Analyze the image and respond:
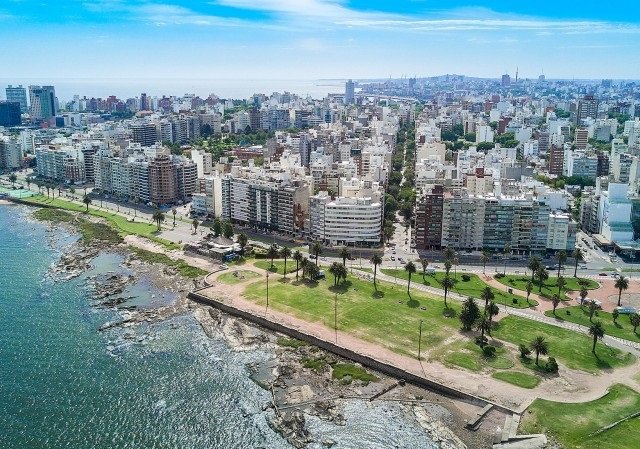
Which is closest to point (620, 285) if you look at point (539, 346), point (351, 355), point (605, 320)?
point (605, 320)

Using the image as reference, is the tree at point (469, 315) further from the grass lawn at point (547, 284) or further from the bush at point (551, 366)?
the grass lawn at point (547, 284)

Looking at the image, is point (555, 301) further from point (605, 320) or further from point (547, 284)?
point (547, 284)

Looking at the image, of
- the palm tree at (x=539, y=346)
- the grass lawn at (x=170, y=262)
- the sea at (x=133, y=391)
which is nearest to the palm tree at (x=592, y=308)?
the palm tree at (x=539, y=346)

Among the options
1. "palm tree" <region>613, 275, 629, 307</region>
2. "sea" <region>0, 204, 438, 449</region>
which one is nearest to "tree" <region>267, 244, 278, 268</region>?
"sea" <region>0, 204, 438, 449</region>

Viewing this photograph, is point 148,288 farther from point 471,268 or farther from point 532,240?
point 532,240

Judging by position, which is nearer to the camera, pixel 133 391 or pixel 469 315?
pixel 133 391

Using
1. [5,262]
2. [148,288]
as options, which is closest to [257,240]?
[148,288]
